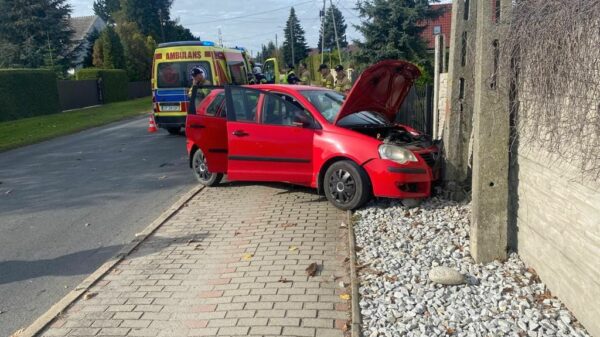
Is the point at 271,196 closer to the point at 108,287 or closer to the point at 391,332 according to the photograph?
the point at 108,287

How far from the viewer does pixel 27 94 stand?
25.5m

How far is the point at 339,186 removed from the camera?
260 inches

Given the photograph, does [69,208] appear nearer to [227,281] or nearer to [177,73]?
[227,281]

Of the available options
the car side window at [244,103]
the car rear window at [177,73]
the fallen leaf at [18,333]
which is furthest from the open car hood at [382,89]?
the car rear window at [177,73]

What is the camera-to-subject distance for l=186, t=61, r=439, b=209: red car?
632 centimetres

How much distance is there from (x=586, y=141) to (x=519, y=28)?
100cm

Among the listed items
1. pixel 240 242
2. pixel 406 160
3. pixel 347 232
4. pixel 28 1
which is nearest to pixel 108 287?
pixel 240 242

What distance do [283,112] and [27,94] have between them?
74.3 ft

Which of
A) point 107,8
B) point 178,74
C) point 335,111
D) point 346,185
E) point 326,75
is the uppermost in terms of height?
point 107,8

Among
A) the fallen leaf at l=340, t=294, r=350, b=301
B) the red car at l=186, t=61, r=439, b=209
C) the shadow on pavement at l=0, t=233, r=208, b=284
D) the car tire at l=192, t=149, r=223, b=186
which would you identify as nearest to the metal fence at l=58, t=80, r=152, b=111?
the car tire at l=192, t=149, r=223, b=186

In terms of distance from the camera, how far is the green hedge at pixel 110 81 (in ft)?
114

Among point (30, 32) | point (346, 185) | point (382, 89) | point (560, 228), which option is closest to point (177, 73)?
point (382, 89)

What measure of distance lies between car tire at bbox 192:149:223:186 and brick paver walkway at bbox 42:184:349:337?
154 centimetres

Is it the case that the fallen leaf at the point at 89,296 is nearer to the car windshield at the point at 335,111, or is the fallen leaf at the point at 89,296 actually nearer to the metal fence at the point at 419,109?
the car windshield at the point at 335,111
